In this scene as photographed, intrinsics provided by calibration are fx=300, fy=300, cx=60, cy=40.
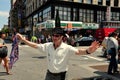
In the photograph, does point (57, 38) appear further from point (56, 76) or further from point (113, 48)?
point (113, 48)

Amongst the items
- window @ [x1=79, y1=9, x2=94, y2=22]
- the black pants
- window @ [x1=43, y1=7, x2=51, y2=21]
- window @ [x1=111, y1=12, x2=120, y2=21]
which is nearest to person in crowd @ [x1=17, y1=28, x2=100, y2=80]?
the black pants

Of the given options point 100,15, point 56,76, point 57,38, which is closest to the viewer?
point 57,38

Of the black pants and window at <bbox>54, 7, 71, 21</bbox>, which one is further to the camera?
window at <bbox>54, 7, 71, 21</bbox>

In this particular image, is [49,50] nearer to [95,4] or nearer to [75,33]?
[75,33]

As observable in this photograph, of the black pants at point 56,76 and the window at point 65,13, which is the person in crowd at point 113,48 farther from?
the window at point 65,13

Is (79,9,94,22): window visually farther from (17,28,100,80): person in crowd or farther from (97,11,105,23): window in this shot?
(17,28,100,80): person in crowd

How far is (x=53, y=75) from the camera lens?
18.4 ft

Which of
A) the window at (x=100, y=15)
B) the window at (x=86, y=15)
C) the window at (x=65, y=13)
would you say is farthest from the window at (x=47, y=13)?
the window at (x=100, y=15)

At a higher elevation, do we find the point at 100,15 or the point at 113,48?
the point at 100,15

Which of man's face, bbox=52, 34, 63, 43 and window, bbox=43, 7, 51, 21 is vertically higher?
window, bbox=43, 7, 51, 21

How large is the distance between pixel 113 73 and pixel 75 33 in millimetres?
39895

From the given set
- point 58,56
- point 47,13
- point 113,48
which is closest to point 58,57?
point 58,56

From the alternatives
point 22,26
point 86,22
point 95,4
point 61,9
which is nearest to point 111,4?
point 95,4

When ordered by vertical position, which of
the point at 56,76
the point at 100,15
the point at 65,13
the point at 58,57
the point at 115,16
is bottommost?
the point at 56,76
